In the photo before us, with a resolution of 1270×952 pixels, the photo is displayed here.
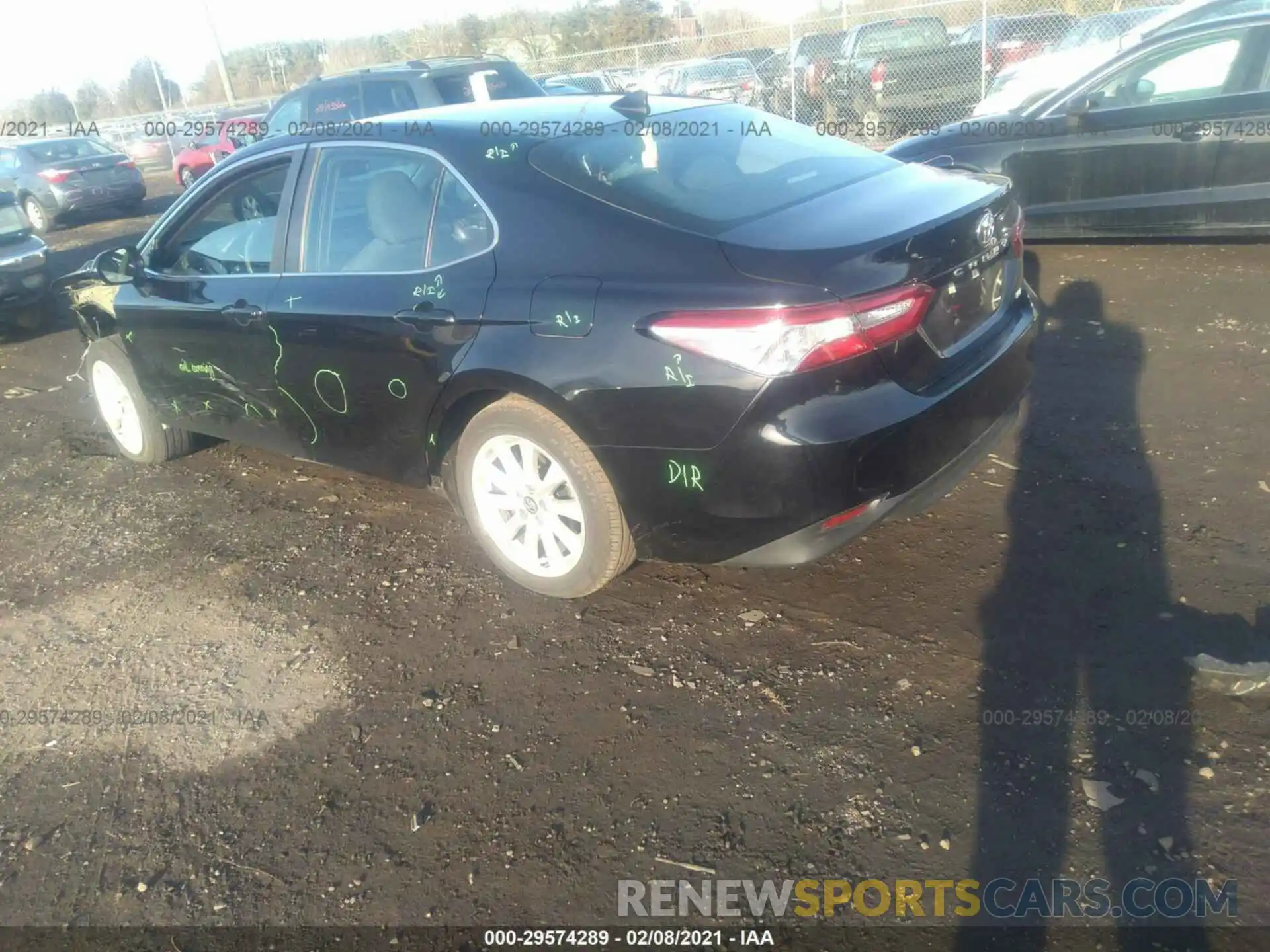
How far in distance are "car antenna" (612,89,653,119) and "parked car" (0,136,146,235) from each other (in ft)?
53.8

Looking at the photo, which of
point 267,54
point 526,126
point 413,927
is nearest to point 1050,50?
point 526,126

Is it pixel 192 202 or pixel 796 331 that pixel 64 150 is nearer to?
pixel 192 202

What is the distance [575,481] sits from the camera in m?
3.33

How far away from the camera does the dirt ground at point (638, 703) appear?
8.25 ft

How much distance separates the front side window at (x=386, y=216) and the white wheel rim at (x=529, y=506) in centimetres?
73

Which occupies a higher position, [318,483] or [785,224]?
[785,224]

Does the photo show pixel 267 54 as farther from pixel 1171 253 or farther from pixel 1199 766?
pixel 1199 766

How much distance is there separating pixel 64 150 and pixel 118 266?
1576 cm

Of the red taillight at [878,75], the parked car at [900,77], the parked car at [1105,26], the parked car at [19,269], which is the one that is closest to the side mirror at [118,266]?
the parked car at [19,269]

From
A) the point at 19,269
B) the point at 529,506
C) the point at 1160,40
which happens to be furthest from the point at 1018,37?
the point at 529,506

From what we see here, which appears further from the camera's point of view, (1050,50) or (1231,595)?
(1050,50)

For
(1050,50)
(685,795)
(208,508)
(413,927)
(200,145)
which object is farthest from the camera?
(200,145)

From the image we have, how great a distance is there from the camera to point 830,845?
249 cm

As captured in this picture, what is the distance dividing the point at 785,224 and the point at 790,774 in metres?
1.66
